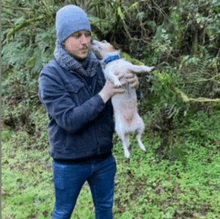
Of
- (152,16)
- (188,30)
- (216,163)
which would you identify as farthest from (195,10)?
(216,163)

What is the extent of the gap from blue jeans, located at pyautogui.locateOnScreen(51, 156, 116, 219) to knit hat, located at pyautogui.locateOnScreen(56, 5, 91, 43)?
2.97 feet

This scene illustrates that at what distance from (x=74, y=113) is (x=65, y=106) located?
0.08 meters

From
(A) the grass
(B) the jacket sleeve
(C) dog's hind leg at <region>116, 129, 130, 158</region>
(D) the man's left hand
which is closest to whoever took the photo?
(B) the jacket sleeve

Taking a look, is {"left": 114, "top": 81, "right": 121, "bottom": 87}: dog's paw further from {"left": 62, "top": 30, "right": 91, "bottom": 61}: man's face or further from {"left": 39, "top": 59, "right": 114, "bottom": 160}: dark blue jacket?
{"left": 62, "top": 30, "right": 91, "bottom": 61}: man's face

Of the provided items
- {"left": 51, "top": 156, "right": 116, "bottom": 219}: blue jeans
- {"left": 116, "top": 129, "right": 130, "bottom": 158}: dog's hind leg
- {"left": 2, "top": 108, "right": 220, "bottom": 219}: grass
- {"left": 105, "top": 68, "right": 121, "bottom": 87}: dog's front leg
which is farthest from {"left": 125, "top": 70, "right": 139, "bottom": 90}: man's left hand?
{"left": 2, "top": 108, "right": 220, "bottom": 219}: grass

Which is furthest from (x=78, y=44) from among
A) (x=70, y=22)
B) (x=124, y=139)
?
(x=124, y=139)

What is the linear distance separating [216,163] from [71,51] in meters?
2.77

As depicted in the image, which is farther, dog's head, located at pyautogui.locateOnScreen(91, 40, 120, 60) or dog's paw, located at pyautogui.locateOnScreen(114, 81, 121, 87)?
dog's head, located at pyautogui.locateOnScreen(91, 40, 120, 60)

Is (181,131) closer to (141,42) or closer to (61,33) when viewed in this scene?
(141,42)

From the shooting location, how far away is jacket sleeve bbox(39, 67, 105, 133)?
1799 millimetres

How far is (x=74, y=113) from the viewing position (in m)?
1.80

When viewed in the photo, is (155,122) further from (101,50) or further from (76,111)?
(76,111)

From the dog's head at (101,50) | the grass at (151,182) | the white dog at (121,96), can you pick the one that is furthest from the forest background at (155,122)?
the dog's head at (101,50)

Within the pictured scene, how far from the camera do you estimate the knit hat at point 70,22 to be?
1812 millimetres
